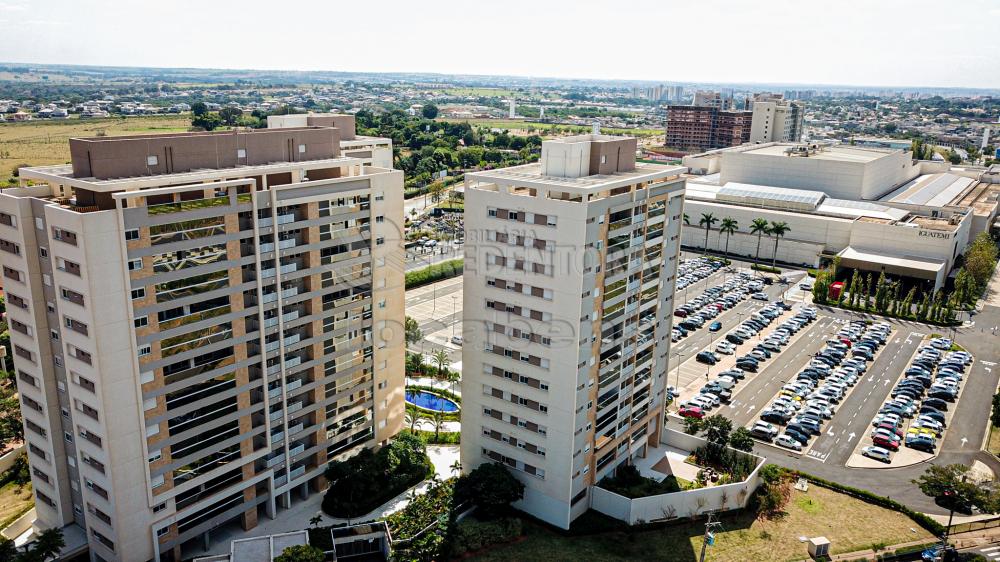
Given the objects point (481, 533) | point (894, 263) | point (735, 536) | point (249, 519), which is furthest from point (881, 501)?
point (894, 263)

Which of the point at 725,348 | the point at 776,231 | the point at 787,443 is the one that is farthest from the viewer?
the point at 776,231

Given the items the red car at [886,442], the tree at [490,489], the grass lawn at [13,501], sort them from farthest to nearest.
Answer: the red car at [886,442] < the grass lawn at [13,501] < the tree at [490,489]

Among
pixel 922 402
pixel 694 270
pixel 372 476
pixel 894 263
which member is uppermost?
pixel 894 263

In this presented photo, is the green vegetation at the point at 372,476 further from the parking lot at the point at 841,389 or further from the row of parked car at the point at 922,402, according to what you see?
the row of parked car at the point at 922,402

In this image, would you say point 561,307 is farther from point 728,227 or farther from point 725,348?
point 728,227

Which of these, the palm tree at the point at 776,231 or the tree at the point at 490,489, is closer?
the tree at the point at 490,489

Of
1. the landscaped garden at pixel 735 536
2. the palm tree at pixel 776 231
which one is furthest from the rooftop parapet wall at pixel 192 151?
the palm tree at pixel 776 231
